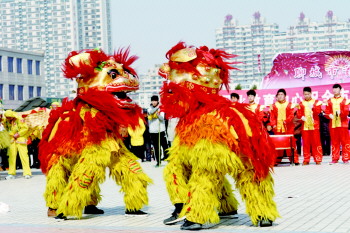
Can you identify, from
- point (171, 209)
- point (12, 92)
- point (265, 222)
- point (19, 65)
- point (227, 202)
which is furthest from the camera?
point (12, 92)

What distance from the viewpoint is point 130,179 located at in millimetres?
8102

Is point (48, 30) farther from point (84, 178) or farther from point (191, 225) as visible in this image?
point (191, 225)

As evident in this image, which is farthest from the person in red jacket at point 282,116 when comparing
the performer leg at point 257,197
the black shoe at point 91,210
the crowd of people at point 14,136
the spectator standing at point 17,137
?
the performer leg at point 257,197

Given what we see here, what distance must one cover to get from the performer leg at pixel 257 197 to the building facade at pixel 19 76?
71573 millimetres

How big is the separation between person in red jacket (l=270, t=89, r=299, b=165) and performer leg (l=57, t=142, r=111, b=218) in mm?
8676

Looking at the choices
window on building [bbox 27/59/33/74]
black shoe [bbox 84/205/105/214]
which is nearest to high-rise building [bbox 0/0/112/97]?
window on building [bbox 27/59/33/74]

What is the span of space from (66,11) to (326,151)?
164 meters

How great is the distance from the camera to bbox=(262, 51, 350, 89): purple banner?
74.3 feet

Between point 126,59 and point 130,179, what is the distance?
1.47 meters

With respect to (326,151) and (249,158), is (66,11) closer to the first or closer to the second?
(326,151)

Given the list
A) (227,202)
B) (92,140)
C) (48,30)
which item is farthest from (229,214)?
(48,30)

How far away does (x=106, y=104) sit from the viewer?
317 inches

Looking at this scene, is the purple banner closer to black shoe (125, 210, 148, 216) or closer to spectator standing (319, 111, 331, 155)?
spectator standing (319, 111, 331, 155)

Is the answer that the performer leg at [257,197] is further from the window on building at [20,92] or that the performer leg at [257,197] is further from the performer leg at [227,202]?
the window on building at [20,92]
